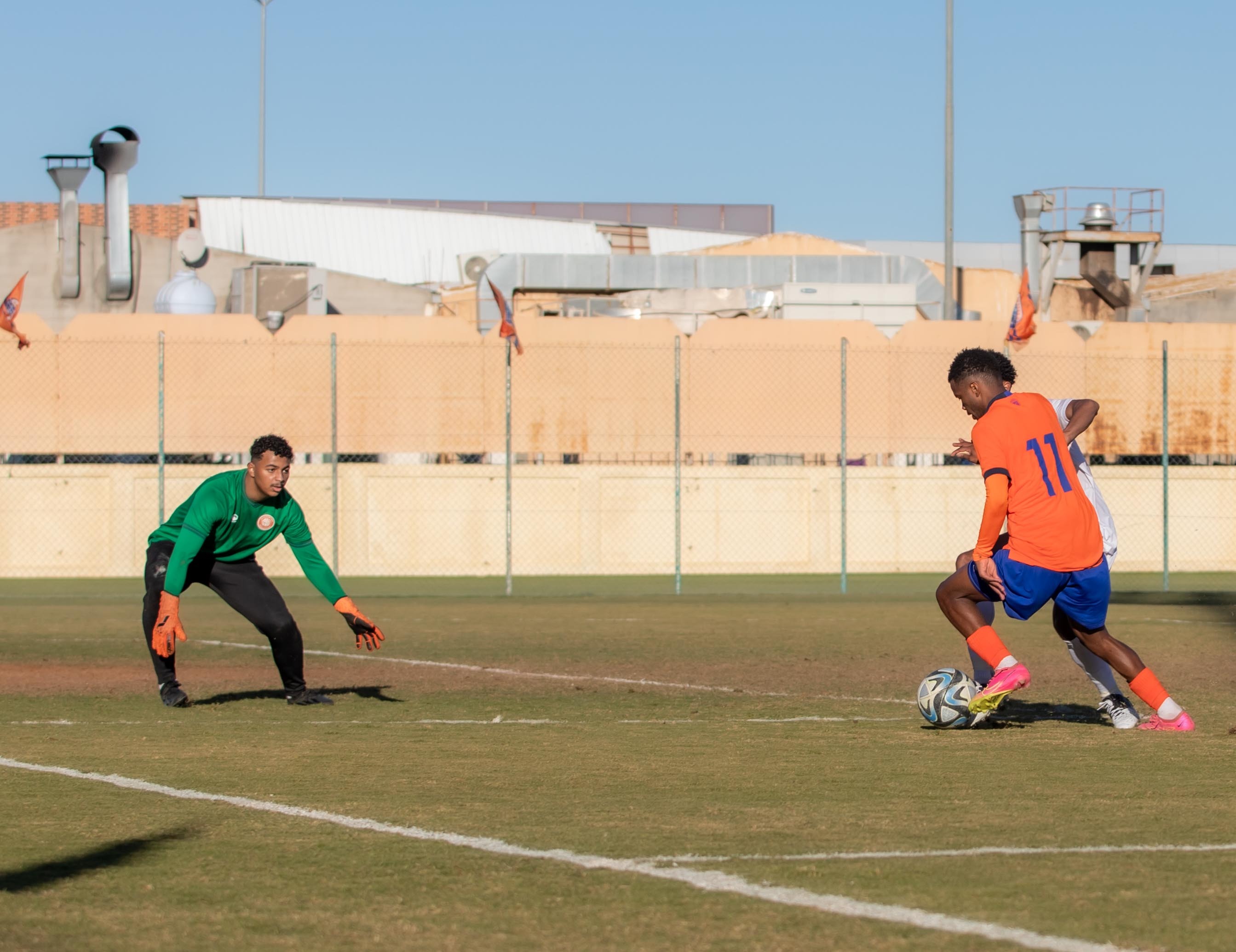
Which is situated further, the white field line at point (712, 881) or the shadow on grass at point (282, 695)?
the shadow on grass at point (282, 695)

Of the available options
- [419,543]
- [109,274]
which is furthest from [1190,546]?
[109,274]

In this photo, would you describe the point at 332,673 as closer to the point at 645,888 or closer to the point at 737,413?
the point at 645,888

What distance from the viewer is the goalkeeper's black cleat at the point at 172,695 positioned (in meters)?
9.61

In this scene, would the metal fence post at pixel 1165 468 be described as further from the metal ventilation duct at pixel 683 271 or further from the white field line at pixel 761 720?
the metal ventilation duct at pixel 683 271

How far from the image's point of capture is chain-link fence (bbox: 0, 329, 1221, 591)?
74.8 feet

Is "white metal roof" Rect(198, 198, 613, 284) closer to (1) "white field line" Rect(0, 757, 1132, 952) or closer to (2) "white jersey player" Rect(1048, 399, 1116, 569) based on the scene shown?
(2) "white jersey player" Rect(1048, 399, 1116, 569)

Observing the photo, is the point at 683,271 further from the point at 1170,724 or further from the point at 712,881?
the point at 712,881

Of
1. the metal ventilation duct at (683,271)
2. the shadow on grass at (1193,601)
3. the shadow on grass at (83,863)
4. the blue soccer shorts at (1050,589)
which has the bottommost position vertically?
the shadow on grass at (1193,601)

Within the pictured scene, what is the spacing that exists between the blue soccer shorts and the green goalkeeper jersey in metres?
3.73

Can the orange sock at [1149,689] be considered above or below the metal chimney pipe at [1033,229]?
below

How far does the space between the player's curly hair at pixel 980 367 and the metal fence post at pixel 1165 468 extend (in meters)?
13.3

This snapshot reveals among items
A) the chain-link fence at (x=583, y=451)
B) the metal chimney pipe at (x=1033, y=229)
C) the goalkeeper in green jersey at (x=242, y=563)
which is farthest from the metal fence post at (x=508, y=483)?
the metal chimney pipe at (x=1033, y=229)

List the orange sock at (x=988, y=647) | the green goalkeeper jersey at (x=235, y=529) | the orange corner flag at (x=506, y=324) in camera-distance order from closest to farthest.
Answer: the orange sock at (x=988, y=647), the green goalkeeper jersey at (x=235, y=529), the orange corner flag at (x=506, y=324)

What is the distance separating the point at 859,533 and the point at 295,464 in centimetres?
840
